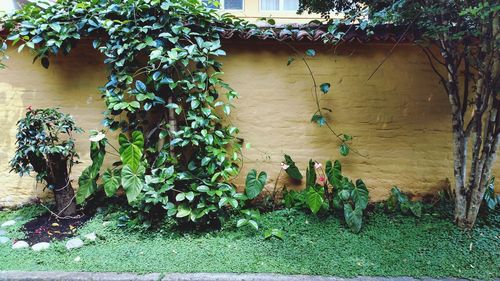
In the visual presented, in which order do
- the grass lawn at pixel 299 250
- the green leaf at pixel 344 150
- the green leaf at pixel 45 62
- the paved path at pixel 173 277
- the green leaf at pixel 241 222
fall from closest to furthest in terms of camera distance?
the paved path at pixel 173 277, the grass lawn at pixel 299 250, the green leaf at pixel 241 222, the green leaf at pixel 45 62, the green leaf at pixel 344 150

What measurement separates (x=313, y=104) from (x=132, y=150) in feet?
7.19

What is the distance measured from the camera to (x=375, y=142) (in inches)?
Result: 163

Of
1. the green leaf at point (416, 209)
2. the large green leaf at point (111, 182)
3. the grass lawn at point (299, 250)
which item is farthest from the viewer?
the green leaf at point (416, 209)

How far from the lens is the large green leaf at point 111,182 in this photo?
3594 mm

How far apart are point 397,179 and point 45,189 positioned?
4.46 metres

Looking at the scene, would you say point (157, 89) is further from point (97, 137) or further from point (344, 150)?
point (344, 150)

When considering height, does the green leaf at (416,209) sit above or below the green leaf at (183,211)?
below

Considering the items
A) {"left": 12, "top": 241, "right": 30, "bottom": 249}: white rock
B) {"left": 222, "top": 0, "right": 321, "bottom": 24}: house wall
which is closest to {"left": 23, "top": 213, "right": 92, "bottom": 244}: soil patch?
{"left": 12, "top": 241, "right": 30, "bottom": 249}: white rock

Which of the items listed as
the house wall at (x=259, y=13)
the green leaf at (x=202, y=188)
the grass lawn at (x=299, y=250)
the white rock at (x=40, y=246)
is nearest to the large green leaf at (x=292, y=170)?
the grass lawn at (x=299, y=250)

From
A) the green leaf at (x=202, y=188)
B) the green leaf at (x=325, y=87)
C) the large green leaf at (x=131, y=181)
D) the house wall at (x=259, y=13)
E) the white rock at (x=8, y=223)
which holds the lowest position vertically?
the white rock at (x=8, y=223)

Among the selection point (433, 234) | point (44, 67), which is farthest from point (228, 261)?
point (44, 67)

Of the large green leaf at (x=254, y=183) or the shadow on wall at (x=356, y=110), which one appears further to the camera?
the shadow on wall at (x=356, y=110)

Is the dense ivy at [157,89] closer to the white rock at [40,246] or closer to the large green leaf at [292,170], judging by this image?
the white rock at [40,246]

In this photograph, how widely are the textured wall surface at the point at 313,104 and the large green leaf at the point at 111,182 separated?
0.79 meters
